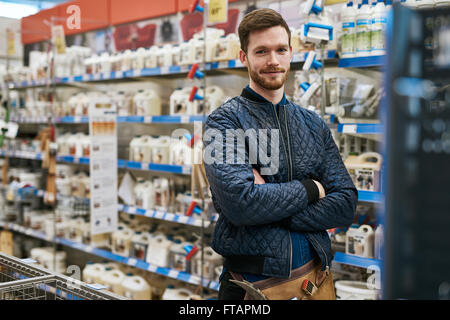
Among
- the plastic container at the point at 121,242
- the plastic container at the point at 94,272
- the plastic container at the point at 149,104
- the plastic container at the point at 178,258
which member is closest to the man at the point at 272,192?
the plastic container at the point at 178,258

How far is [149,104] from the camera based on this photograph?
4.01 meters

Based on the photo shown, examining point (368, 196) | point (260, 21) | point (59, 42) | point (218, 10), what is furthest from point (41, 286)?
point (59, 42)

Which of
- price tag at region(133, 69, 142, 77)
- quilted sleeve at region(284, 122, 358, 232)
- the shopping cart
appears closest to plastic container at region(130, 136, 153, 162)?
price tag at region(133, 69, 142, 77)

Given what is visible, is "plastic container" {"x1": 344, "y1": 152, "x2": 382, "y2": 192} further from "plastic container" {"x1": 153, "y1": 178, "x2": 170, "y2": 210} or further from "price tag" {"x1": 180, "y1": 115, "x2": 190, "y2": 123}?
"plastic container" {"x1": 153, "y1": 178, "x2": 170, "y2": 210}

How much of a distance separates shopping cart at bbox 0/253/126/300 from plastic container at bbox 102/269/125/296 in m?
2.49

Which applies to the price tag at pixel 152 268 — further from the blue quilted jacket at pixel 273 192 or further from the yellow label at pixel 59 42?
the blue quilted jacket at pixel 273 192

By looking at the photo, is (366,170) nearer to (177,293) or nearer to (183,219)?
(183,219)

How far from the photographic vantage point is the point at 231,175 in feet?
4.51

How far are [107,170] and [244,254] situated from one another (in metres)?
2.78

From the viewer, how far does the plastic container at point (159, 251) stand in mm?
3795

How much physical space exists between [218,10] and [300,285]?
214 centimetres
